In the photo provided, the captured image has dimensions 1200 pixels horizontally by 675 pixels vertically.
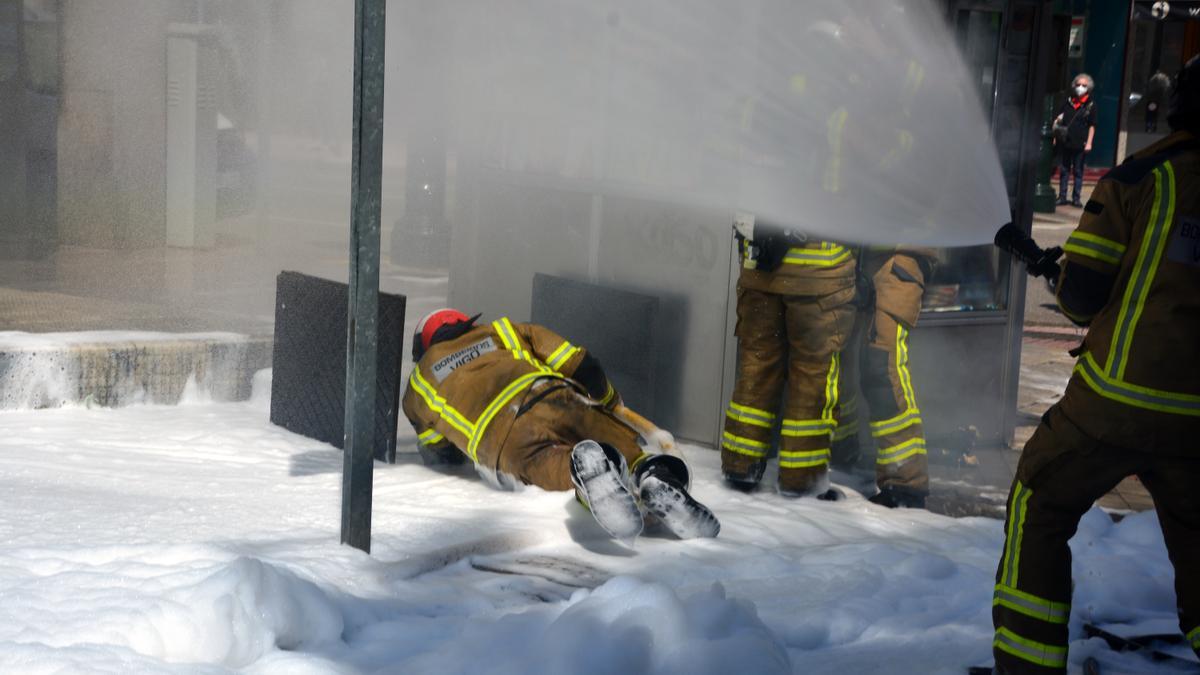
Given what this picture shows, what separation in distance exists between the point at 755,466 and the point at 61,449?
2677 mm

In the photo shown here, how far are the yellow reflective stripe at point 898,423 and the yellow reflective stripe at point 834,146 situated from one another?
0.92 metres

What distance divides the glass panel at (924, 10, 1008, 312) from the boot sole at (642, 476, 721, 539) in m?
2.33

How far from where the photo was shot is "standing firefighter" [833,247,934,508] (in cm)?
538

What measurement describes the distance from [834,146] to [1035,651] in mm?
2487

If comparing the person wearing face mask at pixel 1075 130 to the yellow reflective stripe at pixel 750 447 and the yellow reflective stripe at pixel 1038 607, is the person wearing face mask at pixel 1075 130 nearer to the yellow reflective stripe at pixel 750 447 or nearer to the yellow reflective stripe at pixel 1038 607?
the yellow reflective stripe at pixel 750 447

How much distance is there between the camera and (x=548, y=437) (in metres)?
4.90

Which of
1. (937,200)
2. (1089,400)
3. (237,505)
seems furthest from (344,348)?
(1089,400)

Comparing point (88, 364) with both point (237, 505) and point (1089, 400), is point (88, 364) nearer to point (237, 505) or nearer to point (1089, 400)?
point (237, 505)

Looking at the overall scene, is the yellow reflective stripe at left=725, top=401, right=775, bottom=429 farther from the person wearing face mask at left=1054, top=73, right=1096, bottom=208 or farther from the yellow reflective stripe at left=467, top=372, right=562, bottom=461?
the person wearing face mask at left=1054, top=73, right=1096, bottom=208

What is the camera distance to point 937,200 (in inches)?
215

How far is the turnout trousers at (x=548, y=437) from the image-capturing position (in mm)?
4840

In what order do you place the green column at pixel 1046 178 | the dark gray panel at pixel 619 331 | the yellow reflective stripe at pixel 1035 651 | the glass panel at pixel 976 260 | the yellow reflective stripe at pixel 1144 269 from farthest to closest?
1. the green column at pixel 1046 178
2. the glass panel at pixel 976 260
3. the dark gray panel at pixel 619 331
4. the yellow reflective stripe at pixel 1035 651
5. the yellow reflective stripe at pixel 1144 269

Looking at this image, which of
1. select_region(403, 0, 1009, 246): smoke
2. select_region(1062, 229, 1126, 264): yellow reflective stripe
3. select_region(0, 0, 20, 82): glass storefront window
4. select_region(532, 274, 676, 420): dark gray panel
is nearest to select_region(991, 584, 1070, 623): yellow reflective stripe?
select_region(1062, 229, 1126, 264): yellow reflective stripe

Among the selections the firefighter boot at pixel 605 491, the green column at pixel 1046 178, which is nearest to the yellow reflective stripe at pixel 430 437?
the firefighter boot at pixel 605 491
